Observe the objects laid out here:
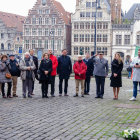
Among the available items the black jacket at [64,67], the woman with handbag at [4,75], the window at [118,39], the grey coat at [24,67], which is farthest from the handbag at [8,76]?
the window at [118,39]

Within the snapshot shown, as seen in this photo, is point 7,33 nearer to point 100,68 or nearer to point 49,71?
point 49,71

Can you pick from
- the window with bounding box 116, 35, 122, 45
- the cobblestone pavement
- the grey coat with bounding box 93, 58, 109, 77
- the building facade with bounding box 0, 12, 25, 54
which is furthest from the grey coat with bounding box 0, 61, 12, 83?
the building facade with bounding box 0, 12, 25, 54

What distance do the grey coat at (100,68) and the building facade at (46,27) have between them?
44527mm

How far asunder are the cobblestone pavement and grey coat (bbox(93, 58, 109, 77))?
4.71ft

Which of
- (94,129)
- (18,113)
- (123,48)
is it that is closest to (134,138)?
(94,129)

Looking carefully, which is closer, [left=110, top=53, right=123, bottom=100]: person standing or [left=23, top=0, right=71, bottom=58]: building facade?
[left=110, top=53, right=123, bottom=100]: person standing

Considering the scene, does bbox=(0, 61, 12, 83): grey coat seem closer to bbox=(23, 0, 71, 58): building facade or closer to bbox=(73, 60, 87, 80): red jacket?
bbox=(73, 60, 87, 80): red jacket

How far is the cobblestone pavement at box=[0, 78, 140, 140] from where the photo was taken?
613 centimetres

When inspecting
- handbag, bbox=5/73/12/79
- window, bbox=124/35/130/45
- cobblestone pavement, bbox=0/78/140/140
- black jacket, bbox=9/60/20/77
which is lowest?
cobblestone pavement, bbox=0/78/140/140

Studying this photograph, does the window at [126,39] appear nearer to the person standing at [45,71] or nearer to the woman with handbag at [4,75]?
the person standing at [45,71]

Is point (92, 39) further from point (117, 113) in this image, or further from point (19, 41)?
point (117, 113)

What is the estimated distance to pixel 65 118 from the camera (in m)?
7.75

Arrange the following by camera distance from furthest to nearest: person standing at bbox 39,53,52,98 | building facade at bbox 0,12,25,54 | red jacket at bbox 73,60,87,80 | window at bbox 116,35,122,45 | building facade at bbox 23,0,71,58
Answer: building facade at bbox 0,12,25,54 → building facade at bbox 23,0,71,58 → window at bbox 116,35,122,45 → red jacket at bbox 73,60,87,80 → person standing at bbox 39,53,52,98

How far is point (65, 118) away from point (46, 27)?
50.2m
